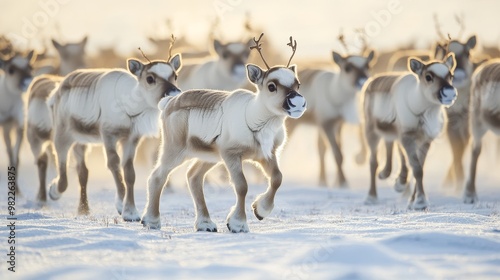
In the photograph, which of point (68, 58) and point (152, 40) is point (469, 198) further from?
point (152, 40)

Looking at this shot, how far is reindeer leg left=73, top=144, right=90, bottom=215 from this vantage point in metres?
12.1

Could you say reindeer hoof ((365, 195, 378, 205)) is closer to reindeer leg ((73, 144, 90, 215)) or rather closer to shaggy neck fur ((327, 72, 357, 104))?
shaggy neck fur ((327, 72, 357, 104))

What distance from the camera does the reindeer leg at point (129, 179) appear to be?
422 inches

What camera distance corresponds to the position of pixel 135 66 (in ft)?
35.5

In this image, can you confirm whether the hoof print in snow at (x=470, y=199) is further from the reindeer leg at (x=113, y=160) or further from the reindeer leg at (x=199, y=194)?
the reindeer leg at (x=113, y=160)

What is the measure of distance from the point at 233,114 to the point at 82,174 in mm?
3874

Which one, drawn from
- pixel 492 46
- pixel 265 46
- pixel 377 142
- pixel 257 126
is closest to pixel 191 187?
pixel 257 126

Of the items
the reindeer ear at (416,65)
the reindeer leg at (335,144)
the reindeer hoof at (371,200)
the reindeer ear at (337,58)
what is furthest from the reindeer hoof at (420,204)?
the reindeer ear at (337,58)

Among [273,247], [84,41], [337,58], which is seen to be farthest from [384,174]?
[84,41]

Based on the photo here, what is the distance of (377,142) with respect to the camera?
13.9m

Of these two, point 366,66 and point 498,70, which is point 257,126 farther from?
point 366,66

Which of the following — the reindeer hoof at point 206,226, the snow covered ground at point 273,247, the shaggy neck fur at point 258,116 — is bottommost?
the snow covered ground at point 273,247

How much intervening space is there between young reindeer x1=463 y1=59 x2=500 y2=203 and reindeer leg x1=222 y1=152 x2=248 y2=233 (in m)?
5.49

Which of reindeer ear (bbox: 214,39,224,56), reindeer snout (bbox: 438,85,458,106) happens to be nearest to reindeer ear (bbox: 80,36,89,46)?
reindeer ear (bbox: 214,39,224,56)
